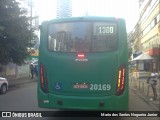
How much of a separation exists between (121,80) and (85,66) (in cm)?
94

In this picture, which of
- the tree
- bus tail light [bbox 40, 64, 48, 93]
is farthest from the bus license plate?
the tree

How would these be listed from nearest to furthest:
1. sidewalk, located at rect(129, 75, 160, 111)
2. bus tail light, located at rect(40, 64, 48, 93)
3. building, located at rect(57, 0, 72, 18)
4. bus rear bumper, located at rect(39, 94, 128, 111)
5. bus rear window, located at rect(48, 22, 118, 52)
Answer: bus rear bumper, located at rect(39, 94, 128, 111) < bus rear window, located at rect(48, 22, 118, 52) < bus tail light, located at rect(40, 64, 48, 93) < building, located at rect(57, 0, 72, 18) < sidewalk, located at rect(129, 75, 160, 111)

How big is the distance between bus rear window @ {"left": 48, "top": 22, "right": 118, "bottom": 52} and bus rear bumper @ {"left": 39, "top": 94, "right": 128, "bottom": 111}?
1.16 meters

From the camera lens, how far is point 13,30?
937 inches

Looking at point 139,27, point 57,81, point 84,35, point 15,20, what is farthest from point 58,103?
point 139,27

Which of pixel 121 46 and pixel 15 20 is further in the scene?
pixel 15 20

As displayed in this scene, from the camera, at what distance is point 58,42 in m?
8.66

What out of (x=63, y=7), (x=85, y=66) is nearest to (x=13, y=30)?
(x=63, y=7)

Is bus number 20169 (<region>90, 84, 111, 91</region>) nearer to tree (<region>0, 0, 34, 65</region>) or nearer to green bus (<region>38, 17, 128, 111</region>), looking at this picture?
green bus (<region>38, 17, 128, 111</region>)

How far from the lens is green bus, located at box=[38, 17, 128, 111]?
8.16m

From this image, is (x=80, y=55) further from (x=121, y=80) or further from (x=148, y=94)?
(x=148, y=94)

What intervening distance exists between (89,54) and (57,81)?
1040 mm

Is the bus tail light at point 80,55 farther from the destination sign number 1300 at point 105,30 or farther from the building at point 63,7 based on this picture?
the building at point 63,7

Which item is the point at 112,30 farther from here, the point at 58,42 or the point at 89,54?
the point at 58,42
